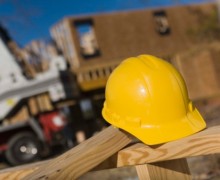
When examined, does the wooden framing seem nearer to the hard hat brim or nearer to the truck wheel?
the hard hat brim

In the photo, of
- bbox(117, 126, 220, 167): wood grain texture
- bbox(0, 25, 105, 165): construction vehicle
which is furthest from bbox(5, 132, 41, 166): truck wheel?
bbox(117, 126, 220, 167): wood grain texture

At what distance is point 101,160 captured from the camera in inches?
66.8

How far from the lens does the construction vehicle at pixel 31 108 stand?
895cm

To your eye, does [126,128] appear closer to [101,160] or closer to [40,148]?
[101,160]

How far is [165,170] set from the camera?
1760 mm

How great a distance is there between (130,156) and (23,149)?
735cm

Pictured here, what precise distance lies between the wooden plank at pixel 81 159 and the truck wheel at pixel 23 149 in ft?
23.4

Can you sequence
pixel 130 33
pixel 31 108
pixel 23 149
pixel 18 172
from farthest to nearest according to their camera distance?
pixel 130 33, pixel 31 108, pixel 23 149, pixel 18 172

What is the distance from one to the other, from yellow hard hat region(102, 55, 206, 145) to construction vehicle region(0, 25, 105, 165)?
707cm

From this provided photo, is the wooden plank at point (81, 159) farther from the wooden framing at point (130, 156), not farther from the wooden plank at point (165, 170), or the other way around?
the wooden plank at point (165, 170)

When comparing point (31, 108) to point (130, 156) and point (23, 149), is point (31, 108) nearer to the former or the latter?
point (23, 149)

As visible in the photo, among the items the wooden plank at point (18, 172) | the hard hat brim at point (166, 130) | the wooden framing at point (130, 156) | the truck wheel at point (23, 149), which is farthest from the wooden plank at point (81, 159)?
the truck wheel at point (23, 149)

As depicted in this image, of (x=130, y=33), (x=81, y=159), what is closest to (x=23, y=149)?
(x=81, y=159)

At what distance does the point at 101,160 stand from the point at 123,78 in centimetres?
41
